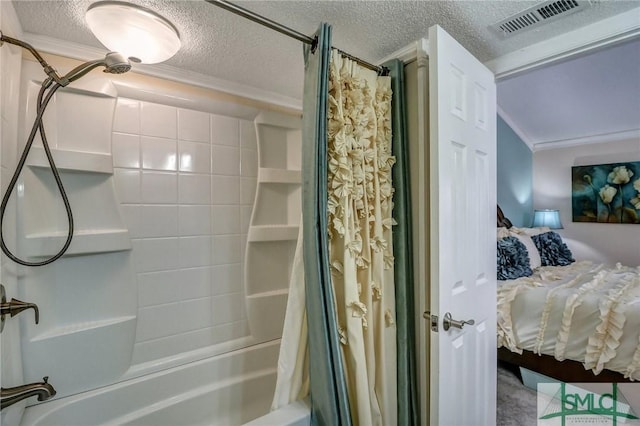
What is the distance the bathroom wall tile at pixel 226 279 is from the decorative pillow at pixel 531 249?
9.16ft

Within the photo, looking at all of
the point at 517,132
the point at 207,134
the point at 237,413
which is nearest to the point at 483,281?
the point at 237,413

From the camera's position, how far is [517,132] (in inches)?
178

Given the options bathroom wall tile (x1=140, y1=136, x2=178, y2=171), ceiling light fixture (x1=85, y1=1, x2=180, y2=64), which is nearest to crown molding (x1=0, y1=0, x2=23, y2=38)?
ceiling light fixture (x1=85, y1=1, x2=180, y2=64)

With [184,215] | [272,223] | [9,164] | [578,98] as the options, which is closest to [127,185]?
[184,215]

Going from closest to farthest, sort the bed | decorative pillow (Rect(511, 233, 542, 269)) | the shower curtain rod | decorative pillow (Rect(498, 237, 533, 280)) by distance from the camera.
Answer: the shower curtain rod
the bed
decorative pillow (Rect(498, 237, 533, 280))
decorative pillow (Rect(511, 233, 542, 269))

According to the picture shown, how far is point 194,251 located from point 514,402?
2.47 metres

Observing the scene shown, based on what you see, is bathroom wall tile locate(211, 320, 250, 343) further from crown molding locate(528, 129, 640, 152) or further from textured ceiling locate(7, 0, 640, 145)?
crown molding locate(528, 129, 640, 152)

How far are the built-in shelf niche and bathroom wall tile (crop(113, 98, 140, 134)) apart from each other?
70 centimetres

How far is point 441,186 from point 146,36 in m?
1.25

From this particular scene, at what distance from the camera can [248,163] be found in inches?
83.0

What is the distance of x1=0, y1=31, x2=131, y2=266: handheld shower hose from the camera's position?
1.22 meters

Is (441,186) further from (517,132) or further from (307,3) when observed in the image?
(517,132)

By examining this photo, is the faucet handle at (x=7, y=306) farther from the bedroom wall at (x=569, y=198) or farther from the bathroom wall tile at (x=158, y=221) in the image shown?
the bedroom wall at (x=569, y=198)

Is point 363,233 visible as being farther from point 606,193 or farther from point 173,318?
point 606,193
